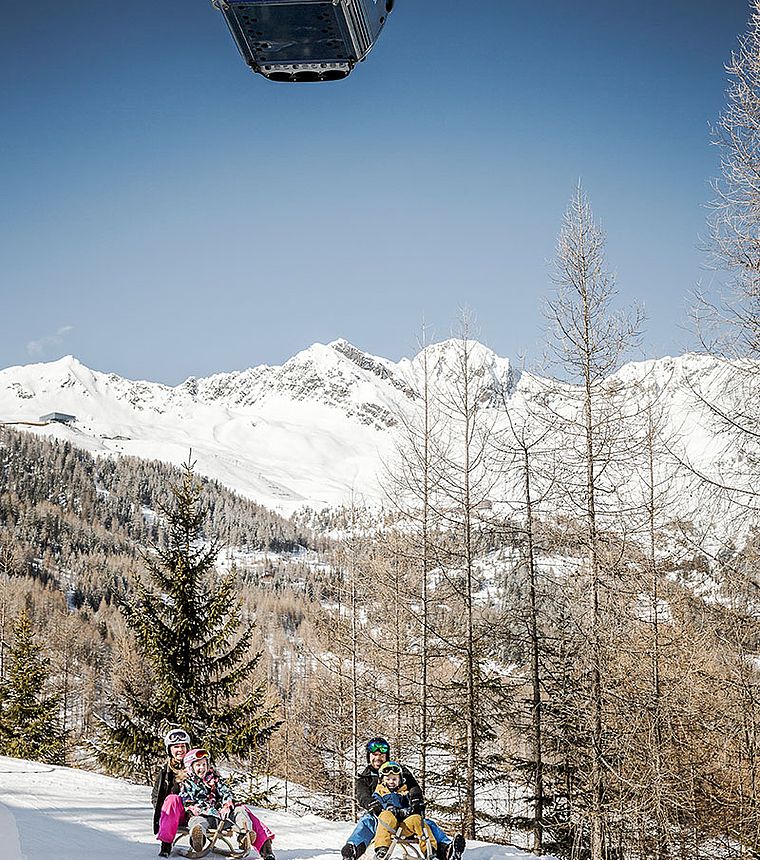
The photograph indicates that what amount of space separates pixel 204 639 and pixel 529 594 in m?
8.31

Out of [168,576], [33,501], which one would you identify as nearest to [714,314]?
[168,576]

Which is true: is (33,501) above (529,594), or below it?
above

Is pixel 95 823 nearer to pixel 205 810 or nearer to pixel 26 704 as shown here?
pixel 205 810

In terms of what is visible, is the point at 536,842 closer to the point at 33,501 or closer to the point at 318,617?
the point at 318,617

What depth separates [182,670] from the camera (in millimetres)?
17375

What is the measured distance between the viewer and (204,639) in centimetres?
1795

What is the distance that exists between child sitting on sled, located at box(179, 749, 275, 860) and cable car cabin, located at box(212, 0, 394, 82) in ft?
25.1

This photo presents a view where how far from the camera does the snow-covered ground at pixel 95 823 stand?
7.18 metres

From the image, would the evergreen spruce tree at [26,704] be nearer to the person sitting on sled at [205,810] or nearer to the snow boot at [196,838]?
the person sitting on sled at [205,810]

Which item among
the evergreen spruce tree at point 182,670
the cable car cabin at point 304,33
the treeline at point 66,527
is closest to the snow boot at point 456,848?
the cable car cabin at point 304,33

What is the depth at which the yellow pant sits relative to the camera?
23.2ft

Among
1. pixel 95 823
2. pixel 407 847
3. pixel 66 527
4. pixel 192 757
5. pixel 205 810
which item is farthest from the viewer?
pixel 66 527

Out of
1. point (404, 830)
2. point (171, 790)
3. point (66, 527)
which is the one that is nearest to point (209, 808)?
point (171, 790)

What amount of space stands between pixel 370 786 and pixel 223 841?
5.34ft
